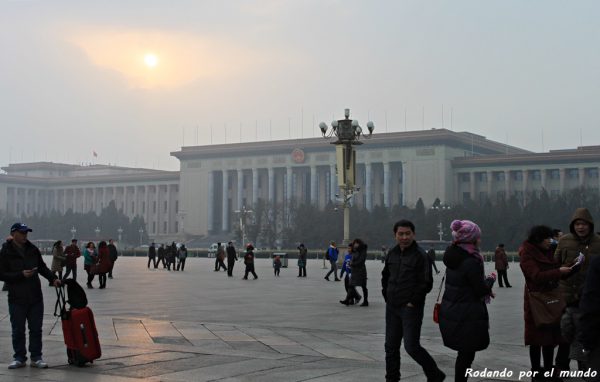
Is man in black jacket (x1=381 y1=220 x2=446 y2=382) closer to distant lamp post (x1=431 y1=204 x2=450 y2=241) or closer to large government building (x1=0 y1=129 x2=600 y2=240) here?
distant lamp post (x1=431 y1=204 x2=450 y2=241)

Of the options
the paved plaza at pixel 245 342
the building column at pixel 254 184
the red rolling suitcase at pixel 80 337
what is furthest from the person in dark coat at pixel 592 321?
the building column at pixel 254 184

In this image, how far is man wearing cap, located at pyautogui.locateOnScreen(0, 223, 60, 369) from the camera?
8.58 meters

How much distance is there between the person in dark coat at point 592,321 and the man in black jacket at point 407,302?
2.06 metres

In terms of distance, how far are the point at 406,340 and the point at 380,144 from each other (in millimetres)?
104273

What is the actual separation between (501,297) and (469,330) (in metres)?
14.2

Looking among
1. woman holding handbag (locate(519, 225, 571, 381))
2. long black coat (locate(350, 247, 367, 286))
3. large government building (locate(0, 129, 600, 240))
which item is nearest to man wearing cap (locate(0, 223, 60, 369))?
woman holding handbag (locate(519, 225, 571, 381))

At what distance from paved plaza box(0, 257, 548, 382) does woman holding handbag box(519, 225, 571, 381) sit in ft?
2.51

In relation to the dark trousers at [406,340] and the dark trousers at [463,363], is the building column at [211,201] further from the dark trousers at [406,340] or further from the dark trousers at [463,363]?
the dark trousers at [463,363]

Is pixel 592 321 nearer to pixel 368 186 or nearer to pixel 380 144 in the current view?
pixel 380 144

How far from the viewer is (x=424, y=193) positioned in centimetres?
10788

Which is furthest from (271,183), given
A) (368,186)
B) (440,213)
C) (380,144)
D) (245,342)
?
(245,342)

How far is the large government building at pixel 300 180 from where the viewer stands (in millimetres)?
105688

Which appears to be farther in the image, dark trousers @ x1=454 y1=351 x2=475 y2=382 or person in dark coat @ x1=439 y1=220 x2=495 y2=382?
dark trousers @ x1=454 y1=351 x2=475 y2=382

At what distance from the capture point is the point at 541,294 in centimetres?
752
